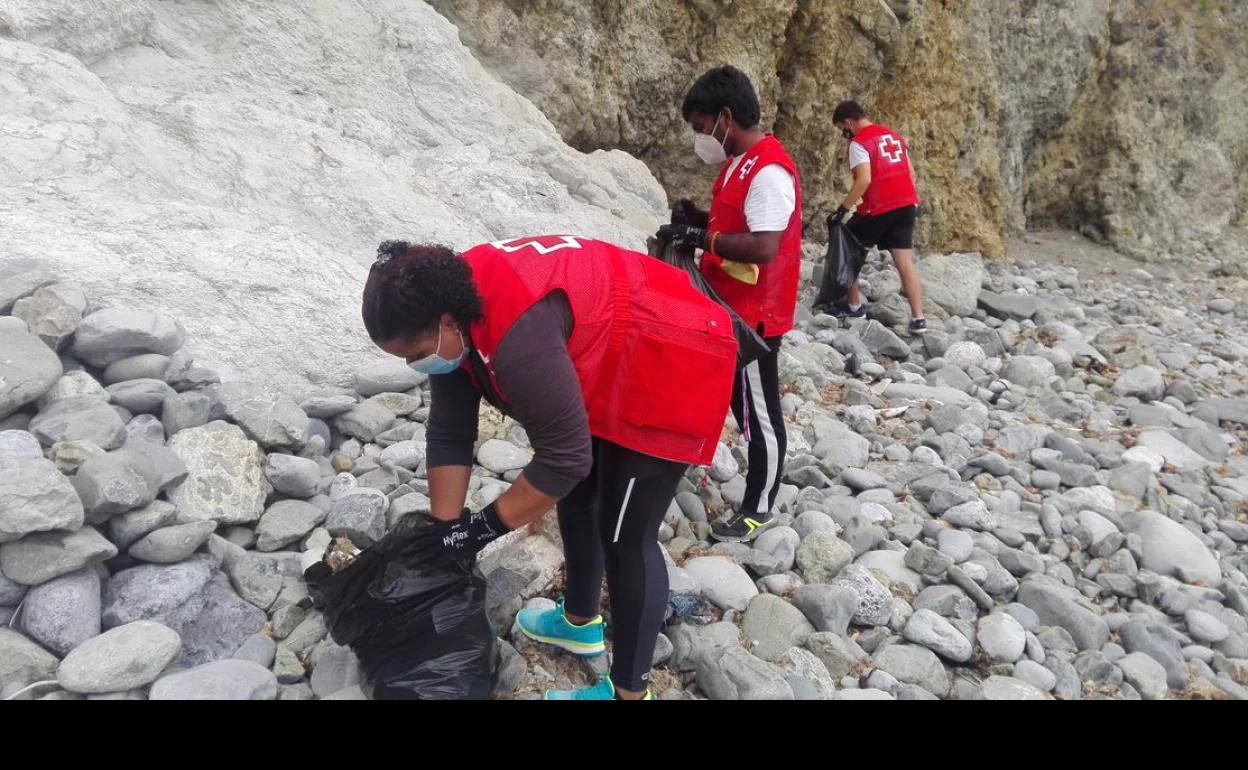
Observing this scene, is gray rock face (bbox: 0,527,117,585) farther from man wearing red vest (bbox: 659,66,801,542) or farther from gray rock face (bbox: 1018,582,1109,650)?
gray rock face (bbox: 1018,582,1109,650)

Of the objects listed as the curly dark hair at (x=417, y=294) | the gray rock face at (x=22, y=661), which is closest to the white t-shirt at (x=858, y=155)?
the curly dark hair at (x=417, y=294)

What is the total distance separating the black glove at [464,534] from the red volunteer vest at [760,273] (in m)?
1.68

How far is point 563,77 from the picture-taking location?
24.6ft

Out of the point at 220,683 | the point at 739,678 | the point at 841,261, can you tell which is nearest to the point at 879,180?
the point at 841,261

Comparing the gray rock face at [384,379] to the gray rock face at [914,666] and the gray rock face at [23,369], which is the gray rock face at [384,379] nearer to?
the gray rock face at [23,369]

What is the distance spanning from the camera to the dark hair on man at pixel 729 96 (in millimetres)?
3344

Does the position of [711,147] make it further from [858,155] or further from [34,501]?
[858,155]

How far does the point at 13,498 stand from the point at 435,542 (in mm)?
1130

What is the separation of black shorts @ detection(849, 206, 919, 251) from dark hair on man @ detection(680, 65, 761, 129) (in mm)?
3935

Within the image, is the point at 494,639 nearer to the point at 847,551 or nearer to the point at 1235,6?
the point at 847,551

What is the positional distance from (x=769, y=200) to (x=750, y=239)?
16cm

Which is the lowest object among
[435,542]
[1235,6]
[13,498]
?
[13,498]

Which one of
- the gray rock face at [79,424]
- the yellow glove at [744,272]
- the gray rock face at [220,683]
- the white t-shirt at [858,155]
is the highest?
the white t-shirt at [858,155]

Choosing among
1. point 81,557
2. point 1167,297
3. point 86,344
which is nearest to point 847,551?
point 81,557
